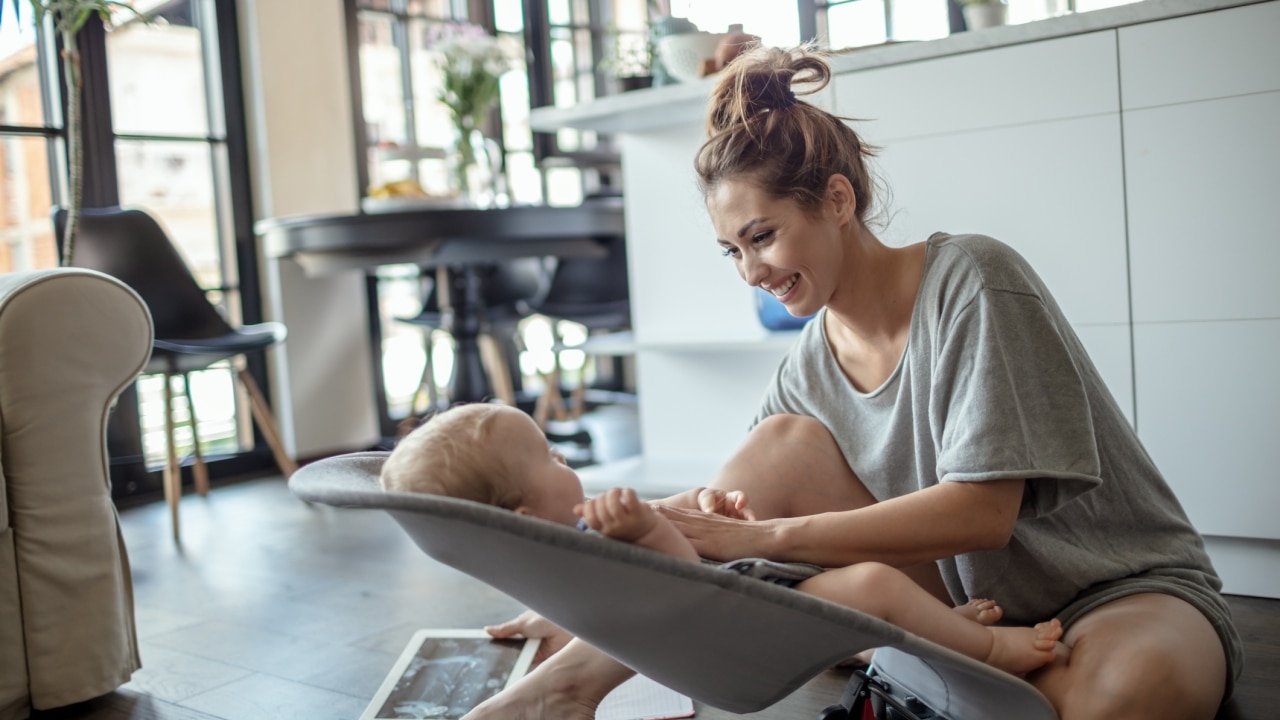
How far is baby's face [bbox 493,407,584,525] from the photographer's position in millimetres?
1144

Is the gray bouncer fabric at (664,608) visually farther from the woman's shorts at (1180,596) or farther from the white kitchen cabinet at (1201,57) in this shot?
the white kitchen cabinet at (1201,57)

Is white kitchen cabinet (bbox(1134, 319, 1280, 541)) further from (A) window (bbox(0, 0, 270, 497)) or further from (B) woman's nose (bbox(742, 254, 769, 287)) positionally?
(A) window (bbox(0, 0, 270, 497))

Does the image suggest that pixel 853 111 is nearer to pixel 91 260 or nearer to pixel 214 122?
pixel 91 260

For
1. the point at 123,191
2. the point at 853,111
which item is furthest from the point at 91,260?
the point at 853,111

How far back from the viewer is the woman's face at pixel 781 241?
1.27 m

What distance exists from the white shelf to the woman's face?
0.88 m

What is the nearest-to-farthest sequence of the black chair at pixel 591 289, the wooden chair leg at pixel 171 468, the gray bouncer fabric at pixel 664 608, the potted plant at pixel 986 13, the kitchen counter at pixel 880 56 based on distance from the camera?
the gray bouncer fabric at pixel 664 608
the kitchen counter at pixel 880 56
the potted plant at pixel 986 13
the wooden chair leg at pixel 171 468
the black chair at pixel 591 289

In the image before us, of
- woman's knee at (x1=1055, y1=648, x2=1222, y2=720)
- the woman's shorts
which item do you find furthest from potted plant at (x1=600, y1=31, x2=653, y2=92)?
woman's knee at (x1=1055, y1=648, x2=1222, y2=720)

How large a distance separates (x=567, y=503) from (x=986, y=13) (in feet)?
5.77

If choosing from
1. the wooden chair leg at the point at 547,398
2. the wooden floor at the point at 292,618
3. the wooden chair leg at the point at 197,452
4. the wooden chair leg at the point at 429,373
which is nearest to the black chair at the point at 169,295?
the wooden chair leg at the point at 197,452

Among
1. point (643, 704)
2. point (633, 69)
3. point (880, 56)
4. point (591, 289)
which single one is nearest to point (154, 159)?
point (591, 289)

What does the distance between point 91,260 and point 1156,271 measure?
2.93 metres

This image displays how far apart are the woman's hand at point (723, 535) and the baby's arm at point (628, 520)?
106 mm

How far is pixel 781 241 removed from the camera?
1272mm
